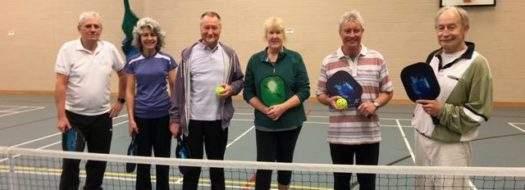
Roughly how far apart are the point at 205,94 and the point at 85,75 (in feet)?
3.26

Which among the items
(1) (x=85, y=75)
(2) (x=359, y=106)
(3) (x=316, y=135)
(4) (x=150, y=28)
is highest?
(4) (x=150, y=28)

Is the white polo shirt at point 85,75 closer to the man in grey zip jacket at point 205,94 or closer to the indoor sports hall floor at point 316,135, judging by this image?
the man in grey zip jacket at point 205,94

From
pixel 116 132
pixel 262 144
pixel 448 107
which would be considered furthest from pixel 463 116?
pixel 116 132

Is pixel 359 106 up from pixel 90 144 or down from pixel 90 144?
up

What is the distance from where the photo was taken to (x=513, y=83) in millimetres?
9617

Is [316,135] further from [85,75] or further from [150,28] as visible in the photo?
[85,75]

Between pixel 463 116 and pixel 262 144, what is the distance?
56.8 inches

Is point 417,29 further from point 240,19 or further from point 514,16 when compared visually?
point 240,19

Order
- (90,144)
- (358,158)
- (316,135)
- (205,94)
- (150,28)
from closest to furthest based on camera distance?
(358,158) → (205,94) → (150,28) → (90,144) → (316,135)

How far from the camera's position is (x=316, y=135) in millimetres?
6863

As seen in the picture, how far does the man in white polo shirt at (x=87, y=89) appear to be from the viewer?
3400 millimetres

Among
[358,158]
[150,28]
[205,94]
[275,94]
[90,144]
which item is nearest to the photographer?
[358,158]

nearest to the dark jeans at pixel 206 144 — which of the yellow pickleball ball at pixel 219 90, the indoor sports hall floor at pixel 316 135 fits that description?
Answer: the yellow pickleball ball at pixel 219 90

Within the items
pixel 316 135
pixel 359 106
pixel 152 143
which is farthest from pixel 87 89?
pixel 316 135
